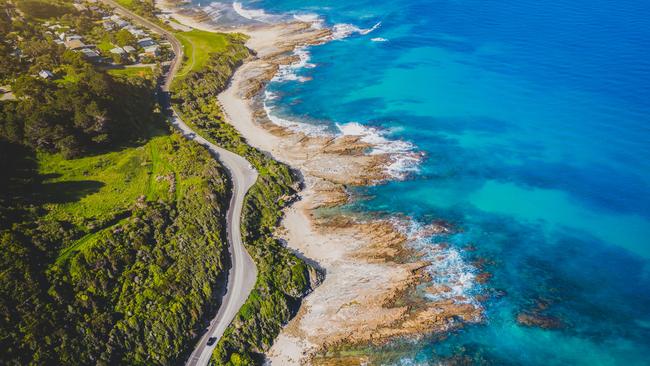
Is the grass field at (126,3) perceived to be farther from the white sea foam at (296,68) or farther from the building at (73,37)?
the white sea foam at (296,68)

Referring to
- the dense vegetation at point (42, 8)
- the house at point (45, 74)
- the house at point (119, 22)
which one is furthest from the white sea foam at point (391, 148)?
the dense vegetation at point (42, 8)

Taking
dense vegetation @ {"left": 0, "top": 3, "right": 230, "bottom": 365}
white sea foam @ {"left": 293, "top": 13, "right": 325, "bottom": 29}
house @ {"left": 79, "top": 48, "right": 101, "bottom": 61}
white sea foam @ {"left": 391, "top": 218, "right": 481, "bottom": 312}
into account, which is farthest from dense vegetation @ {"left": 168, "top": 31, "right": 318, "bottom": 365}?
white sea foam @ {"left": 293, "top": 13, "right": 325, "bottom": 29}

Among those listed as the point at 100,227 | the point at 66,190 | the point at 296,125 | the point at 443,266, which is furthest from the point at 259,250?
the point at 296,125

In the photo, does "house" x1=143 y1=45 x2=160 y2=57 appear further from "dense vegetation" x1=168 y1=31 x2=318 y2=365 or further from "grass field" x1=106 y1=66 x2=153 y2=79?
"dense vegetation" x1=168 y1=31 x2=318 y2=365

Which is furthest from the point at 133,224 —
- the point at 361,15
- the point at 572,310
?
the point at 361,15

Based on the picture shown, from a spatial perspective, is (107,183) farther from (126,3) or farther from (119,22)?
(126,3)

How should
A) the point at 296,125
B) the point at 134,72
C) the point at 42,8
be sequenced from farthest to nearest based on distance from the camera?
the point at 42,8, the point at 134,72, the point at 296,125
